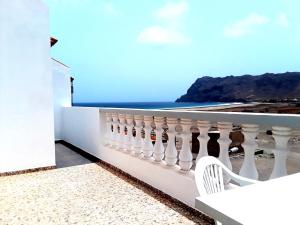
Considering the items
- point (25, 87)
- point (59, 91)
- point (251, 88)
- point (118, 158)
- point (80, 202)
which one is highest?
point (251, 88)

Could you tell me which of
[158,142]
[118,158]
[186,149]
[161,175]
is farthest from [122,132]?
[186,149]

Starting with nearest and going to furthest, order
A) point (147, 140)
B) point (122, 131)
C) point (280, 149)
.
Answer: point (280, 149) < point (147, 140) < point (122, 131)

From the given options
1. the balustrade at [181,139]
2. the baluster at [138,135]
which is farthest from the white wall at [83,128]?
the baluster at [138,135]

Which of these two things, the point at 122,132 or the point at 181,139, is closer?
the point at 181,139

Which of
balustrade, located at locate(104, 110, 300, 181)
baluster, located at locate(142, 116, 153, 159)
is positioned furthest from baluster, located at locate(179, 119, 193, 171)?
baluster, located at locate(142, 116, 153, 159)

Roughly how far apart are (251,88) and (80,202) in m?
79.4

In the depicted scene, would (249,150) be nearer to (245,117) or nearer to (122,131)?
(245,117)

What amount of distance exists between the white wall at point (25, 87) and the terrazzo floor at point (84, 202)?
53 cm

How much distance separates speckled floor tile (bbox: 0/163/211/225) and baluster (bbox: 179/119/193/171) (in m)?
0.54

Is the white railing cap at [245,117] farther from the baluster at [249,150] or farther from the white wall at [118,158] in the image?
the white wall at [118,158]

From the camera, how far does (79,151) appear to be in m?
6.89

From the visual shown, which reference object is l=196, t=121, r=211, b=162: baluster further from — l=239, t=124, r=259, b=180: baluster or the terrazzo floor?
the terrazzo floor

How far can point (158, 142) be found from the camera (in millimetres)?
3754

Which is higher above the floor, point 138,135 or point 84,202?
point 138,135
